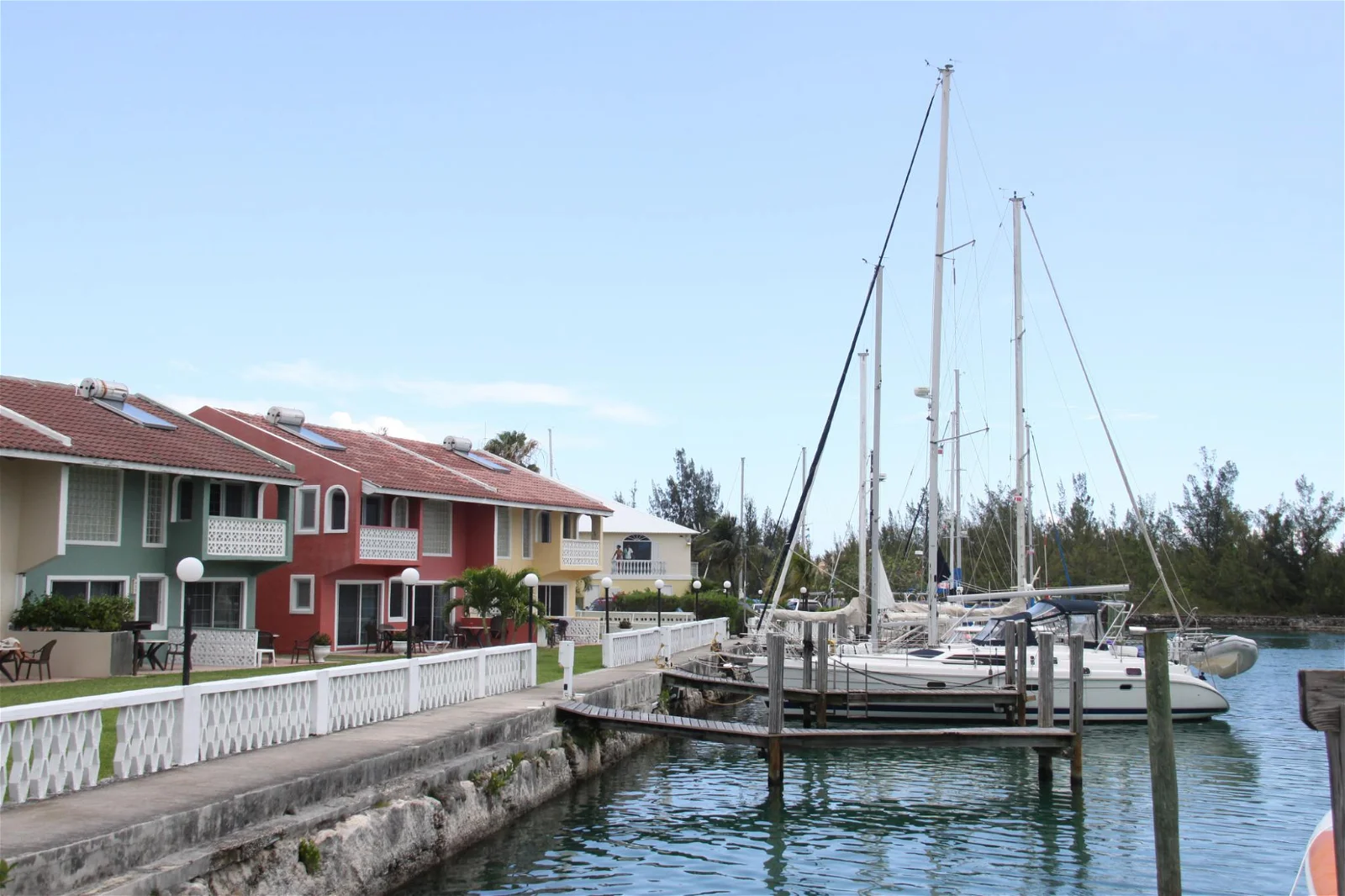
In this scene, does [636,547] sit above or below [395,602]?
above

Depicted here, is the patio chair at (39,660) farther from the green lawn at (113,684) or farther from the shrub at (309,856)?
the shrub at (309,856)

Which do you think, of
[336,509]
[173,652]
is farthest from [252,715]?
[336,509]

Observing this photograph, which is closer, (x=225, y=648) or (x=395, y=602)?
(x=225, y=648)

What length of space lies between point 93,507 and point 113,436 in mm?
1731

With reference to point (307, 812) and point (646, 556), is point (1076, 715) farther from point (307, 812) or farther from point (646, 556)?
point (646, 556)

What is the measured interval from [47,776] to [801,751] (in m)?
16.5

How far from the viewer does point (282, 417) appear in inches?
1426

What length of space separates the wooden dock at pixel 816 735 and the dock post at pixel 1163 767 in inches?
288

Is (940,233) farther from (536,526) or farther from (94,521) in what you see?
(94,521)

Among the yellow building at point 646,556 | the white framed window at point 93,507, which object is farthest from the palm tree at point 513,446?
the white framed window at point 93,507

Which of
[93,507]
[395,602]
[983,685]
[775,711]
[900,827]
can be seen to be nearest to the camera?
[900,827]

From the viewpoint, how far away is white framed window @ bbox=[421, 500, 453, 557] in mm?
36719

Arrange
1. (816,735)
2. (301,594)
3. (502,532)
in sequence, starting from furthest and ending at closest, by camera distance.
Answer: (502,532) → (301,594) → (816,735)

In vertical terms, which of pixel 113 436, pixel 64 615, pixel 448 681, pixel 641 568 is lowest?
pixel 448 681
